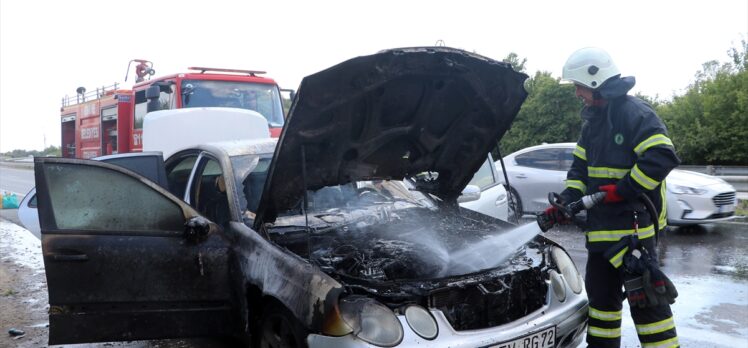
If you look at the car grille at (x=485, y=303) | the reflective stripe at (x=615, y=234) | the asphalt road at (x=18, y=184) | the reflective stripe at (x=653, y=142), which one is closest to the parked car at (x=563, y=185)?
the reflective stripe at (x=615, y=234)

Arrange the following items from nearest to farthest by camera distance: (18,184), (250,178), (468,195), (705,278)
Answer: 1. (250,178)
2. (468,195)
3. (705,278)
4. (18,184)

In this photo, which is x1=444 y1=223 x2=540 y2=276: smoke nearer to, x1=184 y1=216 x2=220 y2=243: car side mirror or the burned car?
the burned car

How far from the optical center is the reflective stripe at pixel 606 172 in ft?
11.0

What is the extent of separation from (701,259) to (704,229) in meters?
2.51

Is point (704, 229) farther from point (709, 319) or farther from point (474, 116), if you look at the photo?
point (474, 116)

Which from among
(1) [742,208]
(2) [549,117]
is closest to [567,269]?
(1) [742,208]

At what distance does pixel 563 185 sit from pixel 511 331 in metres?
7.16

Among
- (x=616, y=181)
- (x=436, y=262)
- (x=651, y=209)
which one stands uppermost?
(x=616, y=181)

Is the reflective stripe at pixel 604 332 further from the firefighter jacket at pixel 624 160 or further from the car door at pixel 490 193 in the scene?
the car door at pixel 490 193

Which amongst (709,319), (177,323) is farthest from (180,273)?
(709,319)

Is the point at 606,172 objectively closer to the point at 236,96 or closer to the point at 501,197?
the point at 501,197

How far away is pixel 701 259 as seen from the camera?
684 cm

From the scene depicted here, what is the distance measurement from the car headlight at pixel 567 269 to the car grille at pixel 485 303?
1.26ft

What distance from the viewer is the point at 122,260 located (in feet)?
10.8
